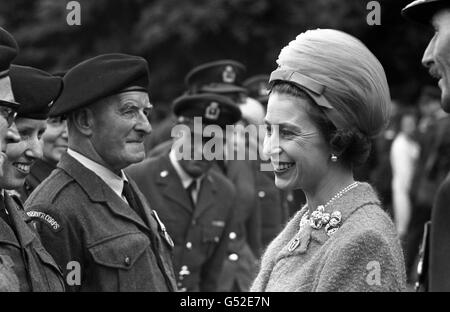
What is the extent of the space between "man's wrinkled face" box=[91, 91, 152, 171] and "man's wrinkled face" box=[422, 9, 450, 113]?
6.52ft

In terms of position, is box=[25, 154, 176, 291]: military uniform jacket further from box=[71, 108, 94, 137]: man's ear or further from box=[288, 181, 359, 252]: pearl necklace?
box=[288, 181, 359, 252]: pearl necklace

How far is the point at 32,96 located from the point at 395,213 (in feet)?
31.8

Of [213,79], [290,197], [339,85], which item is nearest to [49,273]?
[339,85]

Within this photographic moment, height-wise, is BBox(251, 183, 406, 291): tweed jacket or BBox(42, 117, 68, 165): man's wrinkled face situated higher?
BBox(251, 183, 406, 291): tweed jacket

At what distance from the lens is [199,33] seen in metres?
21.5

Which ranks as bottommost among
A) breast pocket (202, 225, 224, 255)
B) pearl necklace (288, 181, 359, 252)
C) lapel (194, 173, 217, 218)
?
breast pocket (202, 225, 224, 255)

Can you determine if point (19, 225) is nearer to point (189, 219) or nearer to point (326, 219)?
point (326, 219)

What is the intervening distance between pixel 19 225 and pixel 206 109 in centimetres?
394

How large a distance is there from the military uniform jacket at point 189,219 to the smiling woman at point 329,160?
3.47 metres

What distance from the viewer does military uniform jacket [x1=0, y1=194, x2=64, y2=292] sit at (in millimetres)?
4367

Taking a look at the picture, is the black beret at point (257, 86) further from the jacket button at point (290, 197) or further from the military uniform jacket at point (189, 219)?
the military uniform jacket at point (189, 219)

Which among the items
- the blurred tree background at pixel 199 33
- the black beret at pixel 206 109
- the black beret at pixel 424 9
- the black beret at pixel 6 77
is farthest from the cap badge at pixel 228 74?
the blurred tree background at pixel 199 33

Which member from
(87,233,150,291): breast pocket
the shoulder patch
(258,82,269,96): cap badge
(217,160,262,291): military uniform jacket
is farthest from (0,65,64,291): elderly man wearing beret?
(258,82,269,96): cap badge

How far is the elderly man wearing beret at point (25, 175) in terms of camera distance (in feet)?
14.5
